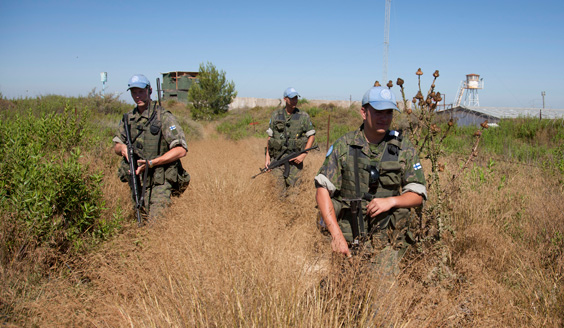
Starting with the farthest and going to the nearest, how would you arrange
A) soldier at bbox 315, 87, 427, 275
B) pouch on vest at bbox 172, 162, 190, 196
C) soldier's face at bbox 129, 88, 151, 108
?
pouch on vest at bbox 172, 162, 190, 196, soldier's face at bbox 129, 88, 151, 108, soldier at bbox 315, 87, 427, 275

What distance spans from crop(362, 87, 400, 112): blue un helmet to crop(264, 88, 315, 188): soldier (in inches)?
126

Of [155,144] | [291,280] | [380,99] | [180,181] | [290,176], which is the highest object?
[380,99]

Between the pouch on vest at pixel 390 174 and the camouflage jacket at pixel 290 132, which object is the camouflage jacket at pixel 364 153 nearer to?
the pouch on vest at pixel 390 174

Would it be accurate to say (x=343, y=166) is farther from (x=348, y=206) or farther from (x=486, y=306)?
(x=486, y=306)

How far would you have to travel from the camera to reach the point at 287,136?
19.0 feet

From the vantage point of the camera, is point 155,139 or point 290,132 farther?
point 290,132

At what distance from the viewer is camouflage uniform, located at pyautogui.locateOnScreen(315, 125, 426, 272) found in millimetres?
2502

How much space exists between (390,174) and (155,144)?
256cm

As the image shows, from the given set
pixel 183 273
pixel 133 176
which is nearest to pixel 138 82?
pixel 133 176

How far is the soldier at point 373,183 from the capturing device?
2.44 m

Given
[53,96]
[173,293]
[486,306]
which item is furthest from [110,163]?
[53,96]

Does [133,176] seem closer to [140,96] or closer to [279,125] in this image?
[140,96]

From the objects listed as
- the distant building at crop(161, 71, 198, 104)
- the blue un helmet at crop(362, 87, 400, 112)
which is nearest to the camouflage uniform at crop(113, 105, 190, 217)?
the blue un helmet at crop(362, 87, 400, 112)

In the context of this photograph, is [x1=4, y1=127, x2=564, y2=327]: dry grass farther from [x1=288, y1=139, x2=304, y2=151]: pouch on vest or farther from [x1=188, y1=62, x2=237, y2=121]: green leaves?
[x1=188, y1=62, x2=237, y2=121]: green leaves
